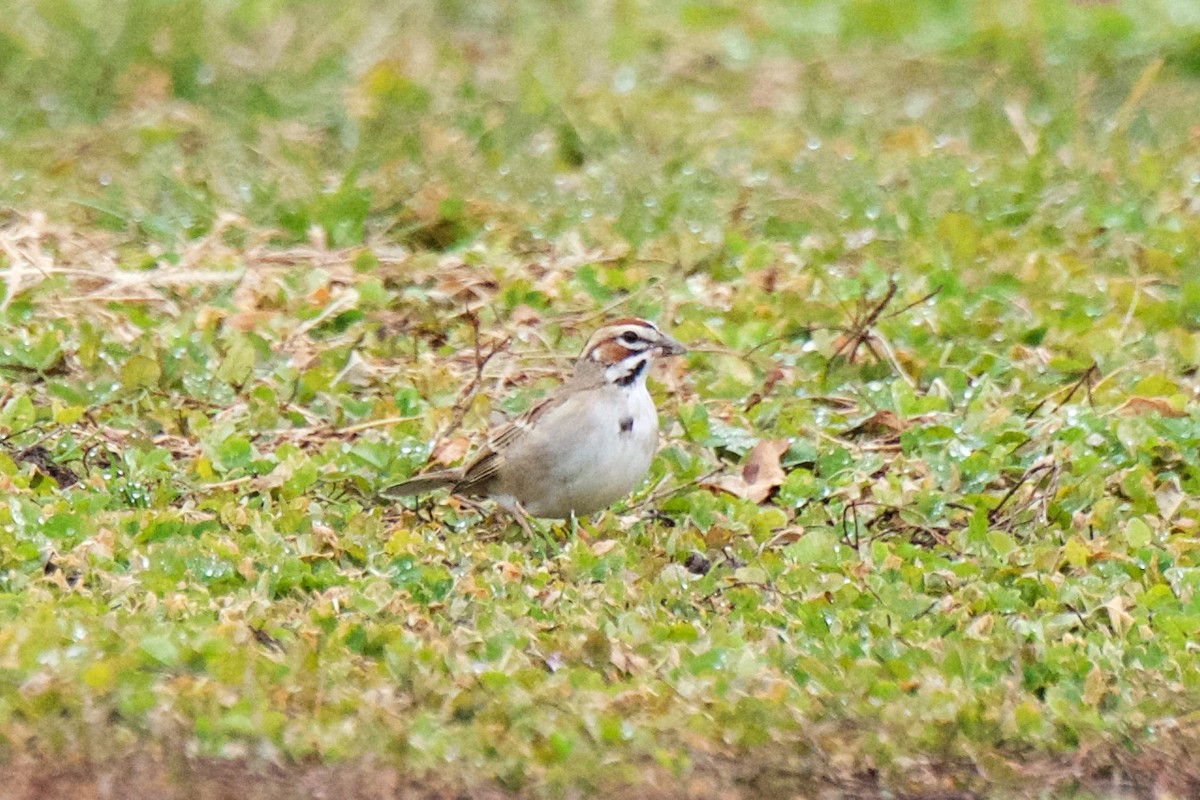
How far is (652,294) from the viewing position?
9.07 meters

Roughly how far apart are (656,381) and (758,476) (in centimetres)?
99

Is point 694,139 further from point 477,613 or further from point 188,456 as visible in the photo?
point 477,613

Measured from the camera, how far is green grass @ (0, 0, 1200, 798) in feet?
16.8

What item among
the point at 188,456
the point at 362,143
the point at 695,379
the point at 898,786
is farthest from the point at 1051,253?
the point at 898,786

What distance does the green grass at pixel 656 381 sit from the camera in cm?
512

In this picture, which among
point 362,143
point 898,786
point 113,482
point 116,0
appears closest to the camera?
point 898,786

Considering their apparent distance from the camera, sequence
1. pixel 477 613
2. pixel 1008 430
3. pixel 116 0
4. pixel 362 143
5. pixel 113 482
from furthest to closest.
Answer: pixel 116 0 < pixel 362 143 < pixel 1008 430 < pixel 113 482 < pixel 477 613

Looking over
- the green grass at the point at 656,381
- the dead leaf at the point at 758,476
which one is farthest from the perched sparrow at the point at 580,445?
the dead leaf at the point at 758,476

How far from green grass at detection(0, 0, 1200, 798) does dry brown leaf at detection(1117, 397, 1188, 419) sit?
0.01 meters

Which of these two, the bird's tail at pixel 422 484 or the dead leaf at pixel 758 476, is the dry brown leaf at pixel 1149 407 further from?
the bird's tail at pixel 422 484

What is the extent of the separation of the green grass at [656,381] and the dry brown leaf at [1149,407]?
0.01m

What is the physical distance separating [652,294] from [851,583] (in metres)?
3.05

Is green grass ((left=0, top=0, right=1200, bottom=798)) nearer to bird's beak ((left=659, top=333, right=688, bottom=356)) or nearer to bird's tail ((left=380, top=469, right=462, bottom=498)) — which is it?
bird's tail ((left=380, top=469, right=462, bottom=498))

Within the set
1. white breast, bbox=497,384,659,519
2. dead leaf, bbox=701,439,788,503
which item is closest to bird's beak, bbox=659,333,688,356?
white breast, bbox=497,384,659,519
